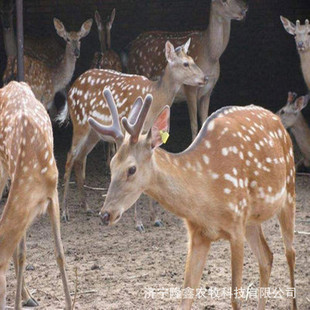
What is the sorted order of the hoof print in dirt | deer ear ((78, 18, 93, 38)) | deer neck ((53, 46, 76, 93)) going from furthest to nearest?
deer ear ((78, 18, 93, 38))
deer neck ((53, 46, 76, 93))
the hoof print in dirt

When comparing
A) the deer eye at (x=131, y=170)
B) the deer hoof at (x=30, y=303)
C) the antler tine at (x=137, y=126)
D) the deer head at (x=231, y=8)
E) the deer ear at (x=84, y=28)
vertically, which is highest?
the antler tine at (x=137, y=126)

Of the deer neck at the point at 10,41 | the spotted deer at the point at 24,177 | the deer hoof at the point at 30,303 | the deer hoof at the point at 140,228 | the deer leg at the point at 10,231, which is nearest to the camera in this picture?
the deer leg at the point at 10,231

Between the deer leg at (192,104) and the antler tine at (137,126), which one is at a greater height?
the antler tine at (137,126)

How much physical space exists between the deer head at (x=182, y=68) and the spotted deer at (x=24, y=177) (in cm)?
256

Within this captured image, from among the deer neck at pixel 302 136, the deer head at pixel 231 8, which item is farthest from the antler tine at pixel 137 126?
the deer head at pixel 231 8

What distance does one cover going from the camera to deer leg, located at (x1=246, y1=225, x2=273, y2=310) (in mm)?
5031

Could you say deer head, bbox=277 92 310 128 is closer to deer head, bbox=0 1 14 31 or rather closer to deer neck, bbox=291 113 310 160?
deer neck, bbox=291 113 310 160

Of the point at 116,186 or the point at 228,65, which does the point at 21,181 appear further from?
the point at 228,65

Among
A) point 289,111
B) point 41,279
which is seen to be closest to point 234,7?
point 289,111

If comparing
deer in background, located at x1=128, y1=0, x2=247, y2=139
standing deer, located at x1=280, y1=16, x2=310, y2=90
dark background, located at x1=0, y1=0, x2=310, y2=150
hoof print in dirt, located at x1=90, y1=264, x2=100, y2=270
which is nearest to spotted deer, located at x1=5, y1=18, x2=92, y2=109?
deer in background, located at x1=128, y1=0, x2=247, y2=139

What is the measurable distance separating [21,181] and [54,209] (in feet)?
1.29

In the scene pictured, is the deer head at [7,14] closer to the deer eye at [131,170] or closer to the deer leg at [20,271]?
the deer leg at [20,271]

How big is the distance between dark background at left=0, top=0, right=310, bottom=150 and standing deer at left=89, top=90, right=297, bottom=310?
7.23 metres

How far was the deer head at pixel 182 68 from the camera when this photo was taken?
26.0 feet
